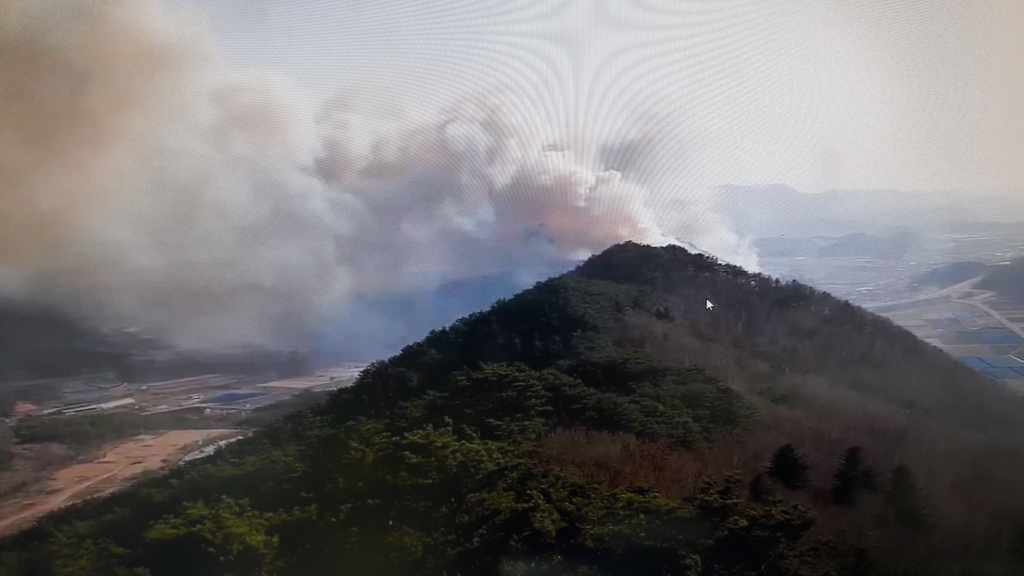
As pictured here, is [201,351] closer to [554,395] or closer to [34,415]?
[34,415]

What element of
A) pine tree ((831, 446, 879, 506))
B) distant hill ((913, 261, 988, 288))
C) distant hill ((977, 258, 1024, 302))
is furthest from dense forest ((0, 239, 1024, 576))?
distant hill ((977, 258, 1024, 302))

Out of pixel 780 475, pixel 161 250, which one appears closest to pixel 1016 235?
pixel 780 475

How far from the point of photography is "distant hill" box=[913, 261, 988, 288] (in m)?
2.88

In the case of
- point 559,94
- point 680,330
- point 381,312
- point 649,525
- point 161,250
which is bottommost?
point 649,525

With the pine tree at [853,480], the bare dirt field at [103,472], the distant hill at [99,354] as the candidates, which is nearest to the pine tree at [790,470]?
the pine tree at [853,480]

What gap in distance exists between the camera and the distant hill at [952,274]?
2.88 meters

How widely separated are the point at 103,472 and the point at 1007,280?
14.0ft

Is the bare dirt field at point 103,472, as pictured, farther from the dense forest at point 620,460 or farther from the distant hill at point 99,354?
the distant hill at point 99,354

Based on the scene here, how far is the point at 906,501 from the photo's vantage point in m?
2.67

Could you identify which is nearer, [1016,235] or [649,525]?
[649,525]

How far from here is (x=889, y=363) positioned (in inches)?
111

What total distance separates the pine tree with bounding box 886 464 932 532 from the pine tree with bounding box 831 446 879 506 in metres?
0.08

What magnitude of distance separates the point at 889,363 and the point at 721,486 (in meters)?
0.95

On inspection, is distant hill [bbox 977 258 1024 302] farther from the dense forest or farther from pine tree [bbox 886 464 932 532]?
pine tree [bbox 886 464 932 532]
